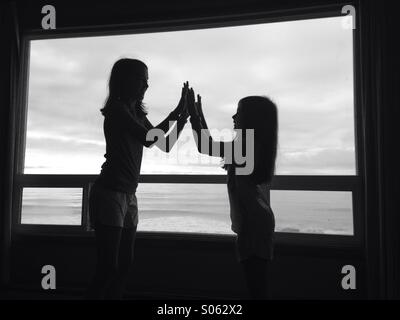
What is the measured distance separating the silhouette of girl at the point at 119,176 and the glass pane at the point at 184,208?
0.87 metres

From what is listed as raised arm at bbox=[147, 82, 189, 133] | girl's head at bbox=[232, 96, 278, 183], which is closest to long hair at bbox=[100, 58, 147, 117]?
raised arm at bbox=[147, 82, 189, 133]

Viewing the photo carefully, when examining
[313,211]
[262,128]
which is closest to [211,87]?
[262,128]

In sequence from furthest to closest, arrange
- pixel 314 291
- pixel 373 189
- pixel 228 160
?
pixel 314 291
pixel 373 189
pixel 228 160

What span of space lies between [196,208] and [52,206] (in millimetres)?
1196

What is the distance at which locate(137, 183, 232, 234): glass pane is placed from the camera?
2.39 metres

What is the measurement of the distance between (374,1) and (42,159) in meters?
2.68

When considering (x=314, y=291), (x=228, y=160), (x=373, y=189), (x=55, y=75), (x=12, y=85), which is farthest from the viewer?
(x=55, y=75)

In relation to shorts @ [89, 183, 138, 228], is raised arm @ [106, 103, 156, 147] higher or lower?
higher

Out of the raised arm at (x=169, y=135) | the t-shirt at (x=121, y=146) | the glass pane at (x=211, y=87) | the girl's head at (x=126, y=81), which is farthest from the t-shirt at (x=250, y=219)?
the glass pane at (x=211, y=87)

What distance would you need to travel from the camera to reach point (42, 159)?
8.77 feet

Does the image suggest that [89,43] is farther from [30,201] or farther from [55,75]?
[30,201]

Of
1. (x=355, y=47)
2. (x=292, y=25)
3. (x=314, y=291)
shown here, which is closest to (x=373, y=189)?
(x=314, y=291)

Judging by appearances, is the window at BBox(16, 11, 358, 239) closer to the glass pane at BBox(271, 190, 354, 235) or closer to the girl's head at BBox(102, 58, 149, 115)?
the glass pane at BBox(271, 190, 354, 235)

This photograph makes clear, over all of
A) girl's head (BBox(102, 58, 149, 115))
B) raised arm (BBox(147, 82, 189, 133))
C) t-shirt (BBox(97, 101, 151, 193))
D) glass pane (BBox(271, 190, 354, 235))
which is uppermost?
girl's head (BBox(102, 58, 149, 115))
